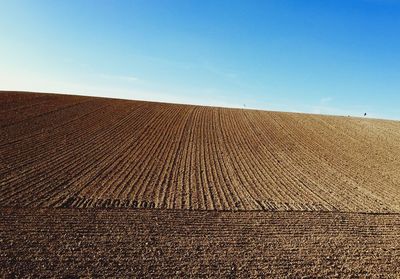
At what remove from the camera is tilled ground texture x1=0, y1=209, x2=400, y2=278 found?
8.35m

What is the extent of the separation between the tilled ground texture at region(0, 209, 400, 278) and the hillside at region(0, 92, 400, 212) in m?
1.02

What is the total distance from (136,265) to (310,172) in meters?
11.8

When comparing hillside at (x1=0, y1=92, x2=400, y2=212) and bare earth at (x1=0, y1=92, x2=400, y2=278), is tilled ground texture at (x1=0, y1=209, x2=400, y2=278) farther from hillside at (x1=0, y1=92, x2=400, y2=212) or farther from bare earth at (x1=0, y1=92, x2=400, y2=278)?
hillside at (x1=0, y1=92, x2=400, y2=212)

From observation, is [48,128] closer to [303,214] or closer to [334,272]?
[303,214]

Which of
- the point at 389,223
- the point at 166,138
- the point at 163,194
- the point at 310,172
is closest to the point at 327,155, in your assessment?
the point at 310,172

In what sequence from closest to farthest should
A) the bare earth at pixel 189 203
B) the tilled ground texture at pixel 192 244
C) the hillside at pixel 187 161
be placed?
the tilled ground texture at pixel 192 244 < the bare earth at pixel 189 203 < the hillside at pixel 187 161

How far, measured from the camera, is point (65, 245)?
29.7 feet

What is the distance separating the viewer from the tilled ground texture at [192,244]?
8.35m

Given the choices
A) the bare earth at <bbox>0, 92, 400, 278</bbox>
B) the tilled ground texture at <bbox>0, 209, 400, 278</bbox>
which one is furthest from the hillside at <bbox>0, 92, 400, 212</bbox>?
the tilled ground texture at <bbox>0, 209, 400, 278</bbox>

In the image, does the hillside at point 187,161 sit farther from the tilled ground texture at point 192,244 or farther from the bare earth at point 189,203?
the tilled ground texture at point 192,244

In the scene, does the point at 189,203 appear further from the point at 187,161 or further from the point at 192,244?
the point at 187,161

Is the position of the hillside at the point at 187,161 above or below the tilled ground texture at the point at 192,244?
above

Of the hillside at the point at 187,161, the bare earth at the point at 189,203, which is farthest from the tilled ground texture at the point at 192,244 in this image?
the hillside at the point at 187,161

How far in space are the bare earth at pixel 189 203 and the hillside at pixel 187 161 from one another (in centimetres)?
7
